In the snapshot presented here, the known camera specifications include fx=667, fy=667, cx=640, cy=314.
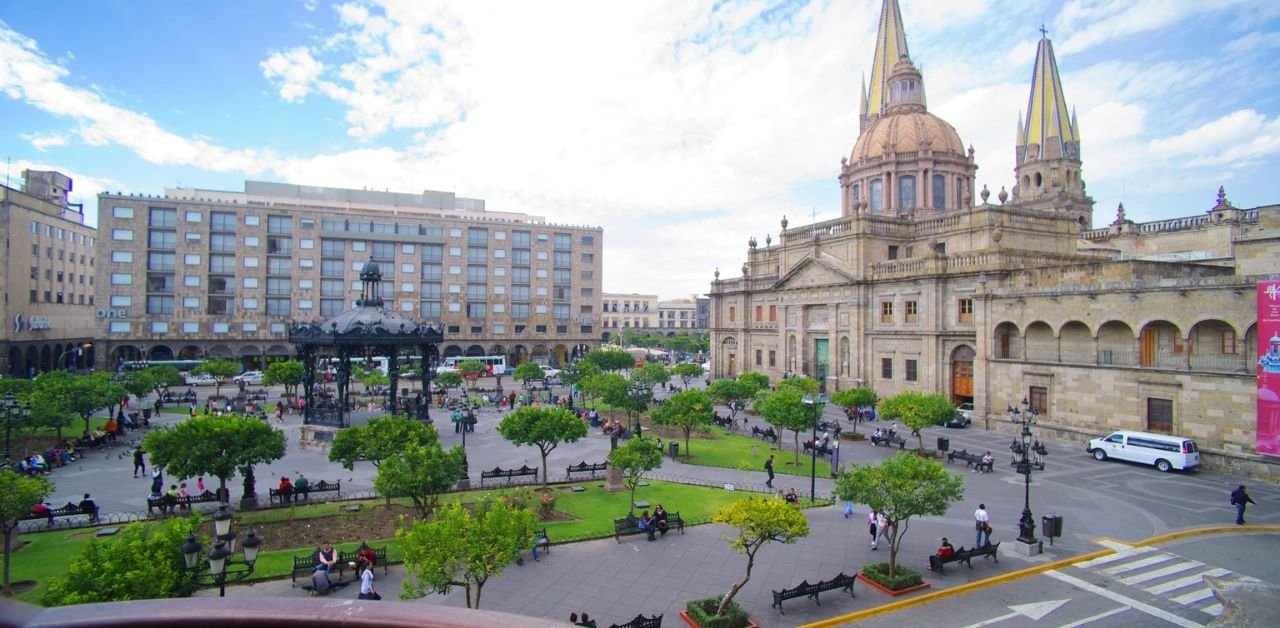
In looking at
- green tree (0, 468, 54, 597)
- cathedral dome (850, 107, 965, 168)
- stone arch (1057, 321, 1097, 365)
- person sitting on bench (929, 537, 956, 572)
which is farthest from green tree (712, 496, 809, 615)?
cathedral dome (850, 107, 965, 168)

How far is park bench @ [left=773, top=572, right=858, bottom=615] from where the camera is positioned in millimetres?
14234

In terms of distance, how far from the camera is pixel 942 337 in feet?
136

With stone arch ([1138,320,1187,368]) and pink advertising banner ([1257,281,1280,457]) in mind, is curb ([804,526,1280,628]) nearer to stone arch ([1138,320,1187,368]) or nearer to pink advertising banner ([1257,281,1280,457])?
pink advertising banner ([1257,281,1280,457])

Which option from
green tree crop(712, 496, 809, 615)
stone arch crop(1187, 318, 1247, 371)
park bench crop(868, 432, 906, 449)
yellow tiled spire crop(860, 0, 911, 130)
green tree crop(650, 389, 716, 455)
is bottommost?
park bench crop(868, 432, 906, 449)

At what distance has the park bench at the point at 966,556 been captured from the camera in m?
16.5

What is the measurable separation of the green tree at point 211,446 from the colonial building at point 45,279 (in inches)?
1870

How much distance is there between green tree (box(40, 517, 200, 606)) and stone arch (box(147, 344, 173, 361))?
216ft

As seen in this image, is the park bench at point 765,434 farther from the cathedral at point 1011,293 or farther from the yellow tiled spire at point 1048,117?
the yellow tiled spire at point 1048,117

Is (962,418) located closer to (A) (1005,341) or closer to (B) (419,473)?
(A) (1005,341)

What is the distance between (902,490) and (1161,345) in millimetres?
21804

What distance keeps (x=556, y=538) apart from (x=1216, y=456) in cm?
2686

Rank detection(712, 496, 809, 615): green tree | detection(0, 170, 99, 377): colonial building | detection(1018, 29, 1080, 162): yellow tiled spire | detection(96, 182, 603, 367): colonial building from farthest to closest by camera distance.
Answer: detection(96, 182, 603, 367): colonial building → detection(1018, 29, 1080, 162): yellow tiled spire → detection(0, 170, 99, 377): colonial building → detection(712, 496, 809, 615): green tree

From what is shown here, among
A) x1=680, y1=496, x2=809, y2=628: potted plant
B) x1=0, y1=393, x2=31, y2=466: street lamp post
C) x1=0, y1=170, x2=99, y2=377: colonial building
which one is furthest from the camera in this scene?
x1=0, y1=170, x2=99, y2=377: colonial building

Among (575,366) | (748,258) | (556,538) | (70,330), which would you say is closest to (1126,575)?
(556,538)
